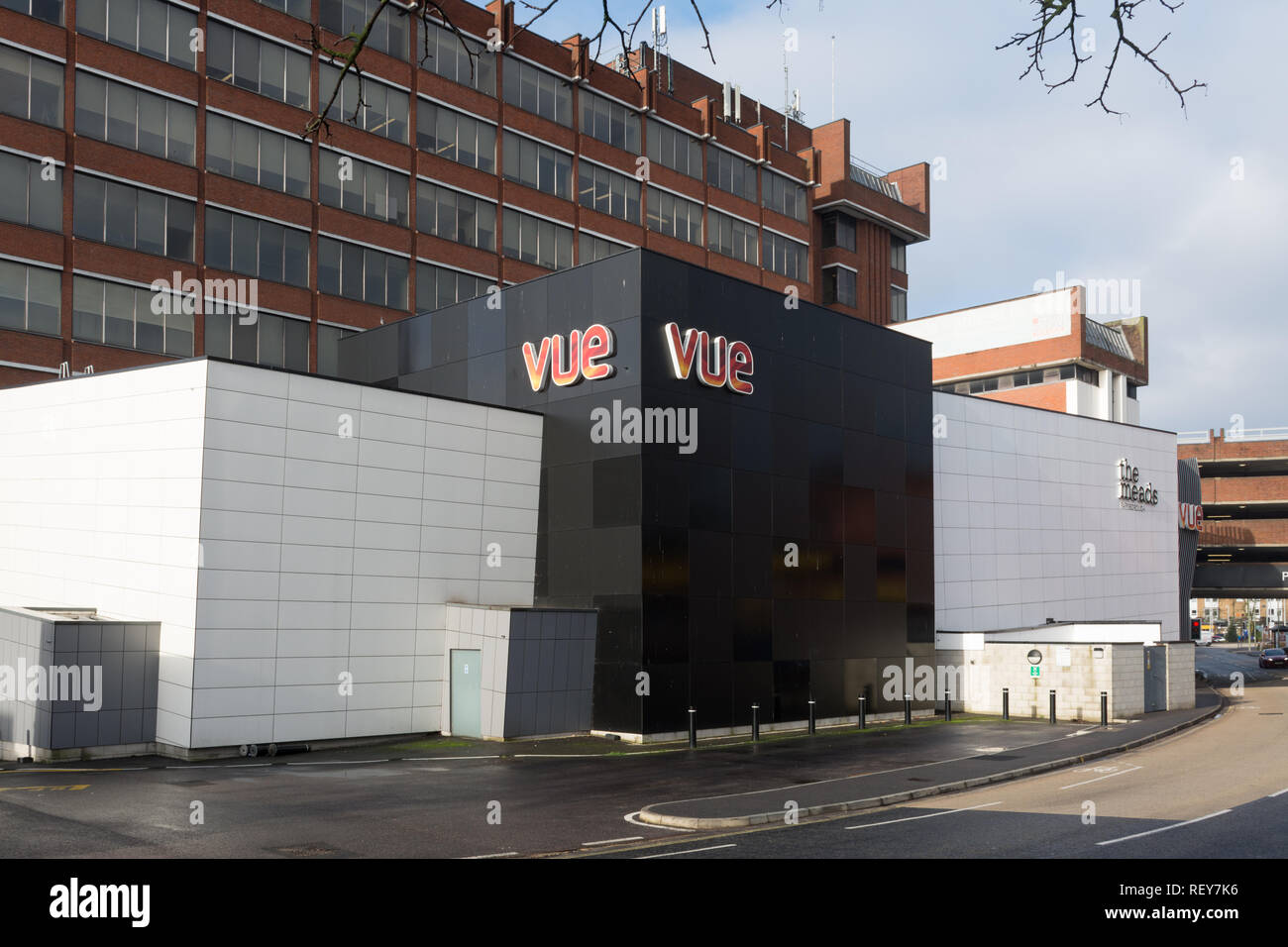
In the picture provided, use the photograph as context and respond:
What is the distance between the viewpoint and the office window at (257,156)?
46156mm

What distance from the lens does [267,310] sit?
47625 millimetres

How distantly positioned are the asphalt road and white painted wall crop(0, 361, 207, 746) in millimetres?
15488

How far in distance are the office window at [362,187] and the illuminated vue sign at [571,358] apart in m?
23.1

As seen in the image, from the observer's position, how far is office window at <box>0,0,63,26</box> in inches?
1588

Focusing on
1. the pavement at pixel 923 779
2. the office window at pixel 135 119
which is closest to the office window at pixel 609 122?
the office window at pixel 135 119

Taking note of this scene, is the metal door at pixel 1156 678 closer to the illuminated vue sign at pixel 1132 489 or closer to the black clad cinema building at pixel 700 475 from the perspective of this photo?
the black clad cinema building at pixel 700 475

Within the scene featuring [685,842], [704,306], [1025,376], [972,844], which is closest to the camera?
[972,844]

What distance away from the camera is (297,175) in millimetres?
49000

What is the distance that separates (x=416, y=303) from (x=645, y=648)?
30140 mm

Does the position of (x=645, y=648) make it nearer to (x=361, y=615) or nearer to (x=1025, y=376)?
(x=361, y=615)

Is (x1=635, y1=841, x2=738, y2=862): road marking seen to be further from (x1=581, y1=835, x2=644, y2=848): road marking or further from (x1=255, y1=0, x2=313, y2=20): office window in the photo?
(x1=255, y1=0, x2=313, y2=20): office window

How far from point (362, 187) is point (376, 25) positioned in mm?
7447
